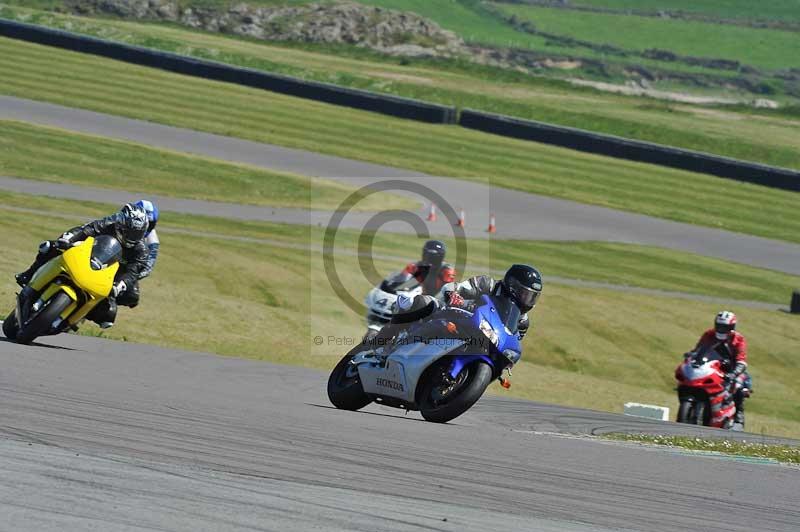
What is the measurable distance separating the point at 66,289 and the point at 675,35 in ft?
256

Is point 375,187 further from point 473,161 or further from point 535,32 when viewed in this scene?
point 535,32

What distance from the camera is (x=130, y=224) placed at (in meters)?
12.2

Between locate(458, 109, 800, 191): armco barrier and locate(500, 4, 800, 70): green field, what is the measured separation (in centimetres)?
4008

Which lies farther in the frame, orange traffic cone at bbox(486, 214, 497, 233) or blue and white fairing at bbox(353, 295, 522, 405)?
orange traffic cone at bbox(486, 214, 497, 233)

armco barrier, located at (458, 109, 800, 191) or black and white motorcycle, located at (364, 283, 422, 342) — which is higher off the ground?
black and white motorcycle, located at (364, 283, 422, 342)

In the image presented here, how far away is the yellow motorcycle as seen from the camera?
1167cm

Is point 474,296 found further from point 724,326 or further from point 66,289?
point 724,326

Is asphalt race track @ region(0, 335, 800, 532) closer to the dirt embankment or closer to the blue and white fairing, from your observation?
the blue and white fairing

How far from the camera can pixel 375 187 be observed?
34562mm

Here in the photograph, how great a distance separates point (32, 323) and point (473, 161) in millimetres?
27271

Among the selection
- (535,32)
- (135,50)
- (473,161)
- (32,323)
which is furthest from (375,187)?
(535,32)

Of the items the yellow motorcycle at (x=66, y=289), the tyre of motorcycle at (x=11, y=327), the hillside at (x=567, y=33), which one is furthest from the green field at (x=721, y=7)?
the tyre of motorcycle at (x=11, y=327)

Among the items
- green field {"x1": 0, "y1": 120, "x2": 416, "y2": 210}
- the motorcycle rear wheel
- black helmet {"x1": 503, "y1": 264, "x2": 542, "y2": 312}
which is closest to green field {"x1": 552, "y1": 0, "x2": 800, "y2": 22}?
green field {"x1": 0, "y1": 120, "x2": 416, "y2": 210}

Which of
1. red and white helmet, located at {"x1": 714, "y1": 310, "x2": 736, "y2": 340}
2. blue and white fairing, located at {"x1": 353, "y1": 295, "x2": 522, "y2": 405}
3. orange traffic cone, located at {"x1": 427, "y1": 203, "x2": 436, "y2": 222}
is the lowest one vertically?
orange traffic cone, located at {"x1": 427, "y1": 203, "x2": 436, "y2": 222}
